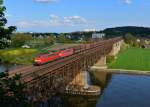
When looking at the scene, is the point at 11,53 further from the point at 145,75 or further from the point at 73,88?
the point at 73,88

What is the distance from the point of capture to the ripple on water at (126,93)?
6041 centimetres

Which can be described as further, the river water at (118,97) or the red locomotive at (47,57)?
the red locomotive at (47,57)

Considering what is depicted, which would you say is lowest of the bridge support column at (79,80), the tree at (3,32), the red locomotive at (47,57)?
the bridge support column at (79,80)

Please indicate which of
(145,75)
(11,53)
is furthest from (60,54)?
(11,53)

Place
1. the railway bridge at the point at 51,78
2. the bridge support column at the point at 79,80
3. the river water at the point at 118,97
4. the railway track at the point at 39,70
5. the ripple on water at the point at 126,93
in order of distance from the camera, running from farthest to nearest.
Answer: the bridge support column at the point at 79,80 → the ripple on water at the point at 126,93 → the river water at the point at 118,97 → the railway track at the point at 39,70 → the railway bridge at the point at 51,78

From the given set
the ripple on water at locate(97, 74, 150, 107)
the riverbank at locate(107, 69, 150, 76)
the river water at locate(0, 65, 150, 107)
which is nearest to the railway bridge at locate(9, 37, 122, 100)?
the river water at locate(0, 65, 150, 107)

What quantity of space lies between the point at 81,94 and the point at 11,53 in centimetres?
7687

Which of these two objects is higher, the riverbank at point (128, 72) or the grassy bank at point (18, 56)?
the grassy bank at point (18, 56)

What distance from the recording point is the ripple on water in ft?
198

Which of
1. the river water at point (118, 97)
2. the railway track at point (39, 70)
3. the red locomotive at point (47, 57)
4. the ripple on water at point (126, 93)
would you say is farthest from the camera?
the red locomotive at point (47, 57)

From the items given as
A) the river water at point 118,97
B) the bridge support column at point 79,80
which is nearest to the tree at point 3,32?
the river water at point 118,97

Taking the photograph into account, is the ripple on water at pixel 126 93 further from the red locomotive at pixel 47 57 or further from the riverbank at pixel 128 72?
the red locomotive at pixel 47 57

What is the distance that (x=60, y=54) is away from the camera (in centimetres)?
8300

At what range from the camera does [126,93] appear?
228 ft
